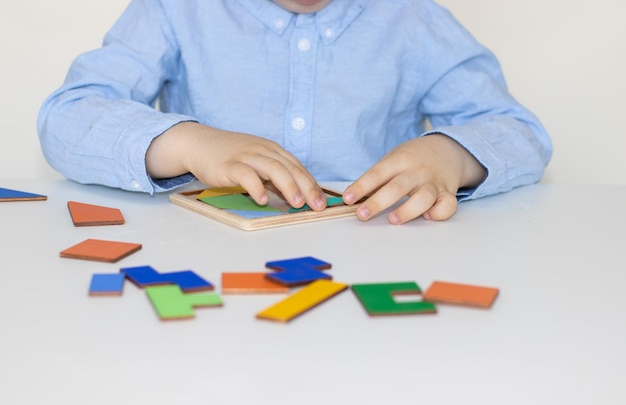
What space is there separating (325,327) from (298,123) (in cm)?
66

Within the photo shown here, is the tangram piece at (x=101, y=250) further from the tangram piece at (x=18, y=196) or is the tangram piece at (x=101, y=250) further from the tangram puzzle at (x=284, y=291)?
the tangram piece at (x=18, y=196)

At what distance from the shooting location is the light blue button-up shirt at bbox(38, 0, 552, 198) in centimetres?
106

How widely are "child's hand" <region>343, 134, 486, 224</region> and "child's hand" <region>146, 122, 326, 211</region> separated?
0.05 m

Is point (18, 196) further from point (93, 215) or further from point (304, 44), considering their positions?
point (304, 44)

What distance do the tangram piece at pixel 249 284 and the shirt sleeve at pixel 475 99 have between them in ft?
1.75

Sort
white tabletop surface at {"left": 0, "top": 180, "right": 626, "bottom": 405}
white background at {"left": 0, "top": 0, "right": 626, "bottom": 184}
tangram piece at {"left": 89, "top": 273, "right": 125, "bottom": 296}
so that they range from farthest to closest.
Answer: white background at {"left": 0, "top": 0, "right": 626, "bottom": 184} < tangram piece at {"left": 89, "top": 273, "right": 125, "bottom": 296} < white tabletop surface at {"left": 0, "top": 180, "right": 626, "bottom": 405}

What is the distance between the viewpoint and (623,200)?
87 centimetres

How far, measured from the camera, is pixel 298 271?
20.7 inches

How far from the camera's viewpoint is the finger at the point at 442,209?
2.40 feet


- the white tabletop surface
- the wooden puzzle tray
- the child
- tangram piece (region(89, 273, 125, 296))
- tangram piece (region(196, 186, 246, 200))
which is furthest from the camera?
the child

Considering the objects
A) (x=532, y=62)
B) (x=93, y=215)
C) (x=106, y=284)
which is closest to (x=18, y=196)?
A: (x=93, y=215)

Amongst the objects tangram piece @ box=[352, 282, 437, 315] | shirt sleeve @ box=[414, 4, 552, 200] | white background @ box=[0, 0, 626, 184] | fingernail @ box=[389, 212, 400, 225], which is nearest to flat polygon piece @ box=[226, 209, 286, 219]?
fingernail @ box=[389, 212, 400, 225]

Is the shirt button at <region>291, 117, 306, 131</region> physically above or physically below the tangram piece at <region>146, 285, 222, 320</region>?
below

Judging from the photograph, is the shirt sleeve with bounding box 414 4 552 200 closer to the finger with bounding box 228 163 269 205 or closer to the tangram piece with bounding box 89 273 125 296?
the finger with bounding box 228 163 269 205
